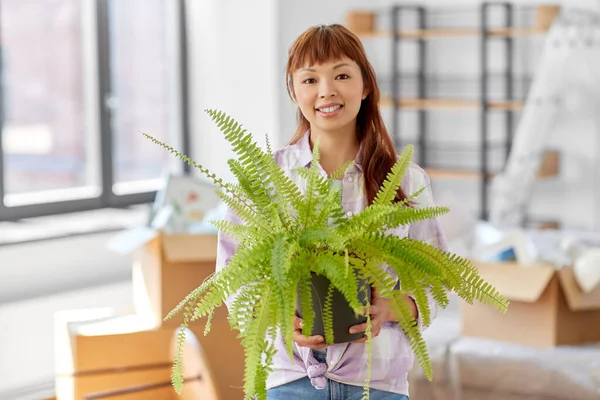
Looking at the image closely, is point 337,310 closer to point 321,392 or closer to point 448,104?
point 321,392

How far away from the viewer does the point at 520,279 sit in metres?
2.52

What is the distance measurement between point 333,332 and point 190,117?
10.3ft

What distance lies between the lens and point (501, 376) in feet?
8.20

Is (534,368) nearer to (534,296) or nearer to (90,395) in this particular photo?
(534,296)

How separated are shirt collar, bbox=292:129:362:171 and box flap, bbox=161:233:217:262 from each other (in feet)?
3.28

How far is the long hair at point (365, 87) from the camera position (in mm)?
1349

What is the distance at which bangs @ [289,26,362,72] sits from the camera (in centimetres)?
134

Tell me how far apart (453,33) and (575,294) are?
2.45m

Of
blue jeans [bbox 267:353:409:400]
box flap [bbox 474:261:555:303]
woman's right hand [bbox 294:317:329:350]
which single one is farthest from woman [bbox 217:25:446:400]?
box flap [bbox 474:261:555:303]

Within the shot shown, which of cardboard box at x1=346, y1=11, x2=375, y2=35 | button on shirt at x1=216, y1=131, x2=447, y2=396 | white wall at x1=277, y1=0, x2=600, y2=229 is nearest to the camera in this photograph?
button on shirt at x1=216, y1=131, x2=447, y2=396

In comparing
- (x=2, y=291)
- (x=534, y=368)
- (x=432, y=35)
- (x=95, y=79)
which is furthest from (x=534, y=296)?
(x=432, y=35)

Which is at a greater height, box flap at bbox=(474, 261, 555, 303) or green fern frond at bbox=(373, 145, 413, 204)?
green fern frond at bbox=(373, 145, 413, 204)

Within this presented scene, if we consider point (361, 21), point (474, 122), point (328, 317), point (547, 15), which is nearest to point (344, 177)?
point (328, 317)

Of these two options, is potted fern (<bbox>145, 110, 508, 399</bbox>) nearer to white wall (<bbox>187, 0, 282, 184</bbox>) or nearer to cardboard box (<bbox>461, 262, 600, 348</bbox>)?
cardboard box (<bbox>461, 262, 600, 348</bbox>)
